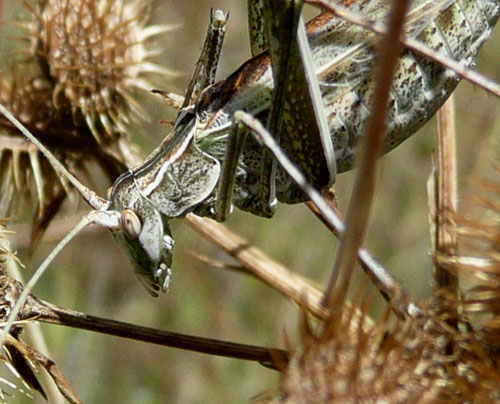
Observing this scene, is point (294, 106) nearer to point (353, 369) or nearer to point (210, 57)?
point (210, 57)

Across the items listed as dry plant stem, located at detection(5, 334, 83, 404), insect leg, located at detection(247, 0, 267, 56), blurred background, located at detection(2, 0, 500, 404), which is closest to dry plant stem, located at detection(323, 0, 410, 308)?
dry plant stem, located at detection(5, 334, 83, 404)

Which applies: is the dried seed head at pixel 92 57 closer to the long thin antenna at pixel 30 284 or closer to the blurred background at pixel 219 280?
the blurred background at pixel 219 280

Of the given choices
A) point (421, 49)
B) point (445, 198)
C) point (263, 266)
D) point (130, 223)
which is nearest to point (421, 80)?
point (421, 49)

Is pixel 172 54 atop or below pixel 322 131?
atop

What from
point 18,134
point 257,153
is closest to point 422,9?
point 257,153

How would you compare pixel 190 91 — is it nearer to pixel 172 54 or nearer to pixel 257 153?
pixel 257 153

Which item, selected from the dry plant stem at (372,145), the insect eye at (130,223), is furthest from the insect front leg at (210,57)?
the dry plant stem at (372,145)

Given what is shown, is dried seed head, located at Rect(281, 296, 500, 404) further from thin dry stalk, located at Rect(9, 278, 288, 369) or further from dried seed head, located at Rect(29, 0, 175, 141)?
dried seed head, located at Rect(29, 0, 175, 141)
